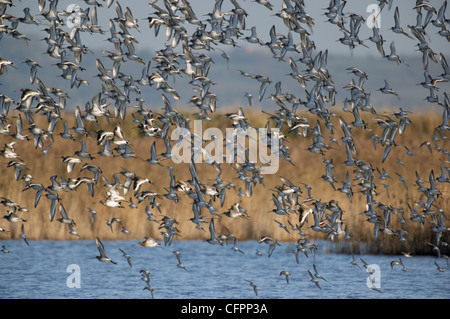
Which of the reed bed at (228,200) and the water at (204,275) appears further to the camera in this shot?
the reed bed at (228,200)

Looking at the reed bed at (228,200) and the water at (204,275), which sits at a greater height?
the reed bed at (228,200)

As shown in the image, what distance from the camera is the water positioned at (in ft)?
74.1

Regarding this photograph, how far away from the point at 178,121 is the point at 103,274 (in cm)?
525

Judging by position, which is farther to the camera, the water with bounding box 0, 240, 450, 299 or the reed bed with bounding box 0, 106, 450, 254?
the reed bed with bounding box 0, 106, 450, 254

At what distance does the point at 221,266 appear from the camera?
26234 mm

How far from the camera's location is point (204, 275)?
24.9 metres

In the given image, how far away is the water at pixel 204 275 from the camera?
890 inches

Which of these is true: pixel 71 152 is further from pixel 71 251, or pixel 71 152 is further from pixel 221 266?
pixel 221 266

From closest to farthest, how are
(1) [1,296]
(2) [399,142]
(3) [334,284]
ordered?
(1) [1,296] < (3) [334,284] < (2) [399,142]

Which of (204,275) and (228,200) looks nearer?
(204,275)

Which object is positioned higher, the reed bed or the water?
the reed bed

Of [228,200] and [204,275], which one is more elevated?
[228,200]
